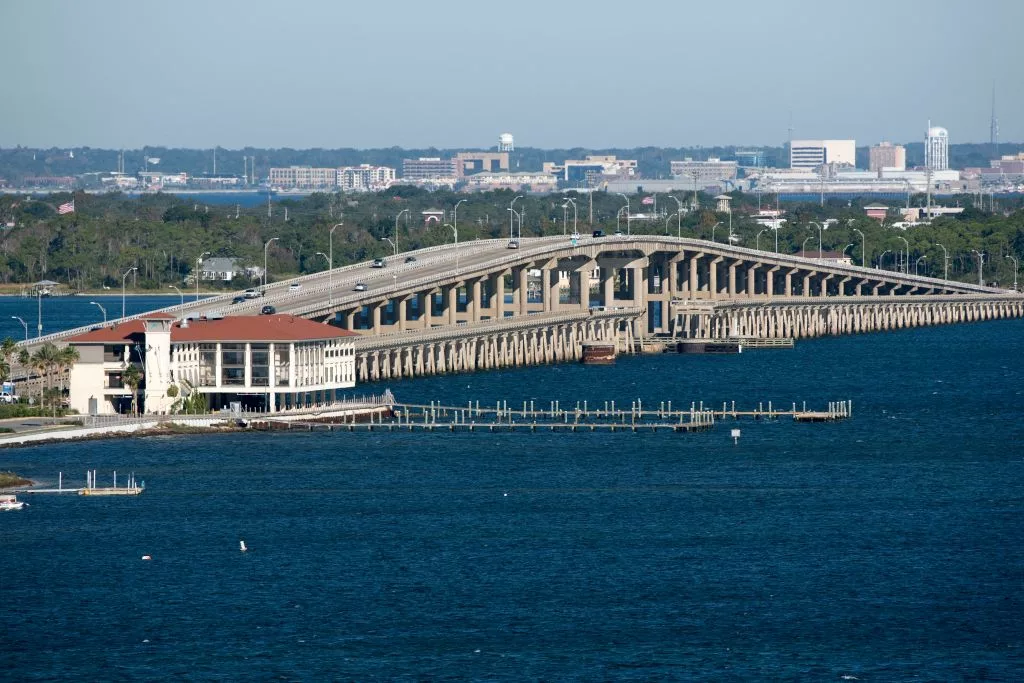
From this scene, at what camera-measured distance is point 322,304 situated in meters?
142

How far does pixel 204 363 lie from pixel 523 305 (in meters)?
63.3

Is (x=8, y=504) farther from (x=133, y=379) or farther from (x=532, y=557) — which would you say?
(x=133, y=379)

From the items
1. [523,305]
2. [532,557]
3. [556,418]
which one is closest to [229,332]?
[556,418]

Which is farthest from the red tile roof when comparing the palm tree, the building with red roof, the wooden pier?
the wooden pier

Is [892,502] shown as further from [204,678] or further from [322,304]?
[322,304]

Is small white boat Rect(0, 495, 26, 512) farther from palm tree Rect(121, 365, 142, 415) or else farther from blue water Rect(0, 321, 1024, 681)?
palm tree Rect(121, 365, 142, 415)

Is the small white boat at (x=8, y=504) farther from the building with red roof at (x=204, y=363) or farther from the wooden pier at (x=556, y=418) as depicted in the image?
the wooden pier at (x=556, y=418)

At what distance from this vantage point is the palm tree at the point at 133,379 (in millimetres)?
109562

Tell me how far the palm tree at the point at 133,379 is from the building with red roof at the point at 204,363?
344 millimetres

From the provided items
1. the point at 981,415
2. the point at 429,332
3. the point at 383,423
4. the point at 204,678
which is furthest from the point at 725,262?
the point at 204,678

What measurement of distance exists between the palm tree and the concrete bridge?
472 inches

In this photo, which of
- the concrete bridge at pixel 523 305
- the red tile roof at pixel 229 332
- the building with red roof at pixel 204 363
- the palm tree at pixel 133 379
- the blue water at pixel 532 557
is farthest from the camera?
the concrete bridge at pixel 523 305

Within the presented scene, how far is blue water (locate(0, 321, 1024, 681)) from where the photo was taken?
62.2m

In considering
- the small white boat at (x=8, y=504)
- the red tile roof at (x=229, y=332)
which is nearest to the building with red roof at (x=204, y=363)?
the red tile roof at (x=229, y=332)
